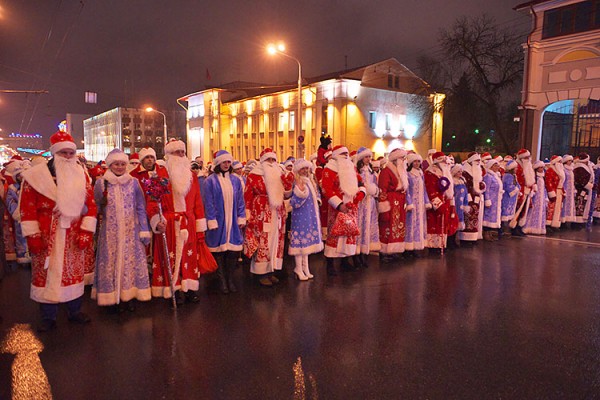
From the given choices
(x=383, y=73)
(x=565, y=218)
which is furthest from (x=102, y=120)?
(x=565, y=218)

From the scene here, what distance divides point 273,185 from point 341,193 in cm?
126

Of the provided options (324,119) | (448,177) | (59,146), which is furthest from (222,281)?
(324,119)

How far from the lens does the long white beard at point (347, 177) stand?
21.9 ft

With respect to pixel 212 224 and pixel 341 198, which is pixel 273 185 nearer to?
pixel 212 224

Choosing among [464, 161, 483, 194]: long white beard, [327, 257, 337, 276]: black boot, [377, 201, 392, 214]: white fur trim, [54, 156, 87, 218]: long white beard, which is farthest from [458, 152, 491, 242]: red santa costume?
[54, 156, 87, 218]: long white beard

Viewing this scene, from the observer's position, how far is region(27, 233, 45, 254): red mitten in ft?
14.2

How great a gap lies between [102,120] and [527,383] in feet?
324

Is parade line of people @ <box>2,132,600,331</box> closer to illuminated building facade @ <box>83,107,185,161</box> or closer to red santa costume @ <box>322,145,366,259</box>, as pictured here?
red santa costume @ <box>322,145,366,259</box>

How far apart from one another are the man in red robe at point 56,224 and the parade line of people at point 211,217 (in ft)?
0.04

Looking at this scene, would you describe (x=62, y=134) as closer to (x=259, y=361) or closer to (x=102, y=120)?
(x=259, y=361)

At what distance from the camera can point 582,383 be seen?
3.53 meters

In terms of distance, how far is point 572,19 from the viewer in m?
16.8

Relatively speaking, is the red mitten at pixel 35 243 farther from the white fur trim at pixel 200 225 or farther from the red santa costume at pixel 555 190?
the red santa costume at pixel 555 190

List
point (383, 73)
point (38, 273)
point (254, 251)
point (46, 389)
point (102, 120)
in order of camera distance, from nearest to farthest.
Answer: point (46, 389) < point (38, 273) < point (254, 251) < point (383, 73) < point (102, 120)
